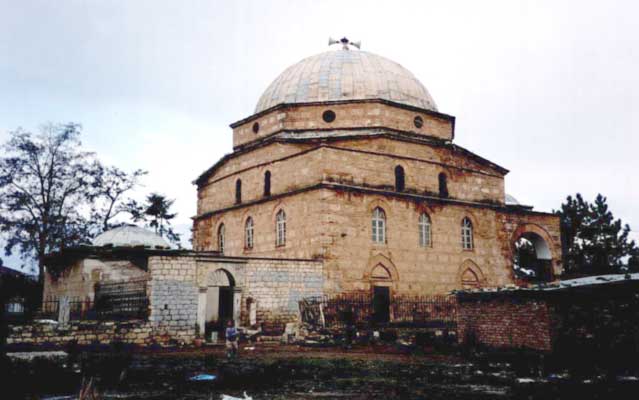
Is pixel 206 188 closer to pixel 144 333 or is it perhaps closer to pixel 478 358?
pixel 144 333

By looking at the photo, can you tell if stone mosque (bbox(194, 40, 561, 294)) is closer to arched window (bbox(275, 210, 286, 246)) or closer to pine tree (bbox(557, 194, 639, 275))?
arched window (bbox(275, 210, 286, 246))

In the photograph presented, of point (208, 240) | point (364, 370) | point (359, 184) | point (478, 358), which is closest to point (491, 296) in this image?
point (478, 358)

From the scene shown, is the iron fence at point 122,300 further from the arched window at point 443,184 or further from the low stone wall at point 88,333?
the arched window at point 443,184

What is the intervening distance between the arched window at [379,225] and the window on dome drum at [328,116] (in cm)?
530

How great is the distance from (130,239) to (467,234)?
1379 cm

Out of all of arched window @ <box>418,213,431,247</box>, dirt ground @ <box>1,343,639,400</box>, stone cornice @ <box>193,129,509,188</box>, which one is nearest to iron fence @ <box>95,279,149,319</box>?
dirt ground @ <box>1,343,639,400</box>

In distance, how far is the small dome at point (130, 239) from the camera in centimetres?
2272

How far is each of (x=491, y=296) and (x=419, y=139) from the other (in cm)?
1183

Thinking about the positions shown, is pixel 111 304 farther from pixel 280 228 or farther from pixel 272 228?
pixel 280 228

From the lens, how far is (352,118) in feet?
83.6

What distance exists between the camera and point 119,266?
70.6 ft

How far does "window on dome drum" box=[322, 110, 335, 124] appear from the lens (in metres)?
25.8

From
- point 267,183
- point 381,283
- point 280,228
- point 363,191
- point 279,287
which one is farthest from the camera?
point 267,183

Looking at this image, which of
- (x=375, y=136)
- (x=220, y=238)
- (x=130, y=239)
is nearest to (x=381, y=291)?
(x=375, y=136)
